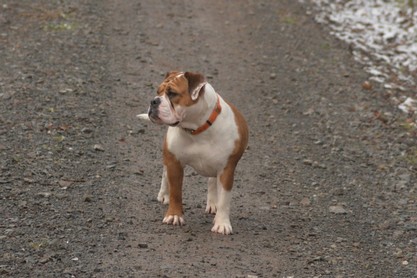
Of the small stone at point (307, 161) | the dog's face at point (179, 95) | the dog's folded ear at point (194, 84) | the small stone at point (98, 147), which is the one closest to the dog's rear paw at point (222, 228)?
the dog's face at point (179, 95)

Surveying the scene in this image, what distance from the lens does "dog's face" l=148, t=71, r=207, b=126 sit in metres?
6.41

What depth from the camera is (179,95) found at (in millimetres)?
6457

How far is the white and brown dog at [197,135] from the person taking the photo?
6449mm

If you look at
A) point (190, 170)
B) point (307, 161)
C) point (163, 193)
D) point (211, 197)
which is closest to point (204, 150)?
point (211, 197)

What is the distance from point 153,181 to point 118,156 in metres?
0.67

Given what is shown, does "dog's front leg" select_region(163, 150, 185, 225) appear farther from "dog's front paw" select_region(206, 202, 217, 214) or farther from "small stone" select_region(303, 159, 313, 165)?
"small stone" select_region(303, 159, 313, 165)

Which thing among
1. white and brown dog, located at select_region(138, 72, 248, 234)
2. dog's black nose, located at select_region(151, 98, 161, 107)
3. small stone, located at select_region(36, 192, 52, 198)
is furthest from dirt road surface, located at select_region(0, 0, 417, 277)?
dog's black nose, located at select_region(151, 98, 161, 107)

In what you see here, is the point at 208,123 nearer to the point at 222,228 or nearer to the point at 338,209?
the point at 222,228

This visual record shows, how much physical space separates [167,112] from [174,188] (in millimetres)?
766

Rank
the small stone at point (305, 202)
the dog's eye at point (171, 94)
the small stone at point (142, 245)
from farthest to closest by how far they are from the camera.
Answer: the small stone at point (305, 202) < the dog's eye at point (171, 94) < the small stone at point (142, 245)

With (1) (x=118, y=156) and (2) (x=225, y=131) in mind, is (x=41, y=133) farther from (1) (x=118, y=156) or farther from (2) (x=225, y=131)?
(2) (x=225, y=131)

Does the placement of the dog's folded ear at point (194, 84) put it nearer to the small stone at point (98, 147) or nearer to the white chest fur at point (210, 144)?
the white chest fur at point (210, 144)

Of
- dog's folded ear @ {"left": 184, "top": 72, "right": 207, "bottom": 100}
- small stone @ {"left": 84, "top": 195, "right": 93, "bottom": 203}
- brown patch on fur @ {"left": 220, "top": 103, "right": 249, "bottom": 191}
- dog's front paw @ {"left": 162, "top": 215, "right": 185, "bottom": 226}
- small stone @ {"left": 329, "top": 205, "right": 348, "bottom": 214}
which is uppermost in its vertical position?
dog's folded ear @ {"left": 184, "top": 72, "right": 207, "bottom": 100}

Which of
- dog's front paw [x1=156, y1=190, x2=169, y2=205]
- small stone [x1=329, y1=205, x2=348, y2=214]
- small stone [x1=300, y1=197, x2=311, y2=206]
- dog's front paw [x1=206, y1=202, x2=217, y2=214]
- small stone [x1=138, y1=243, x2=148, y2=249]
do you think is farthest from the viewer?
small stone [x1=300, y1=197, x2=311, y2=206]
